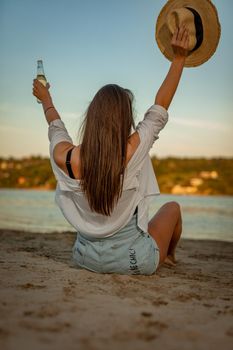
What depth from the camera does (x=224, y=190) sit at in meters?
53.8

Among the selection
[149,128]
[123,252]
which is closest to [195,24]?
[149,128]

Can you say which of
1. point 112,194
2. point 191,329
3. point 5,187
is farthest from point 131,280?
point 5,187

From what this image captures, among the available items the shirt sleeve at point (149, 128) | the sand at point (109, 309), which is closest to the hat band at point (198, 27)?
the shirt sleeve at point (149, 128)

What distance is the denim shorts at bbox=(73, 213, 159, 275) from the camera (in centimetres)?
348

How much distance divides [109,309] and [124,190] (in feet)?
3.49

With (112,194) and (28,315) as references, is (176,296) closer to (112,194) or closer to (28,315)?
(112,194)

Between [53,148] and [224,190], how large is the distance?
5234 cm

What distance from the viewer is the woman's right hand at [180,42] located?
3527 millimetres

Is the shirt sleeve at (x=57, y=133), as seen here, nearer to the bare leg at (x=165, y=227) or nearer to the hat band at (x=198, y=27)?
the bare leg at (x=165, y=227)

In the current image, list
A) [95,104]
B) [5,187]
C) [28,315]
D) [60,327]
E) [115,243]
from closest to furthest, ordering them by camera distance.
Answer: [60,327], [28,315], [95,104], [115,243], [5,187]

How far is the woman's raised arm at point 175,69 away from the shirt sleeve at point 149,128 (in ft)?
0.30

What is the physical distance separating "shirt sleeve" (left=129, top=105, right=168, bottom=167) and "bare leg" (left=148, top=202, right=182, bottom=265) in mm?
797

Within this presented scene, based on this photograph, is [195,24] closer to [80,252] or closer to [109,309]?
[80,252]

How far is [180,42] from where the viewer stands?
3.54 m
